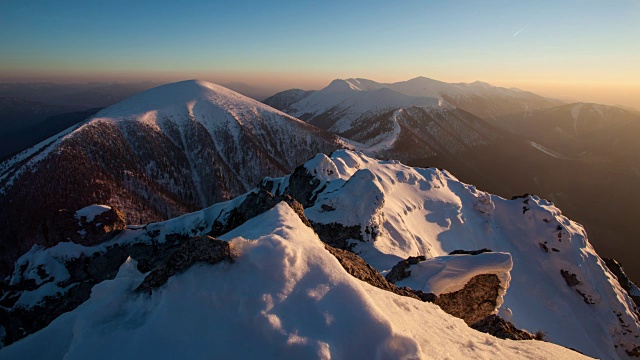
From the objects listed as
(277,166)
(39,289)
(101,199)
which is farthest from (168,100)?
(39,289)

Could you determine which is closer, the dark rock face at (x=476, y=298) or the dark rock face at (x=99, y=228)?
the dark rock face at (x=476, y=298)

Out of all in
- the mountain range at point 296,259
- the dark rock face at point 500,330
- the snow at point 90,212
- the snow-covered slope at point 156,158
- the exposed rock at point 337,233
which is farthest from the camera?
the snow-covered slope at point 156,158

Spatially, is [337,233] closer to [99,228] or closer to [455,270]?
[455,270]

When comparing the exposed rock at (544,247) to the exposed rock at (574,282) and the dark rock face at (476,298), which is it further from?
the dark rock face at (476,298)

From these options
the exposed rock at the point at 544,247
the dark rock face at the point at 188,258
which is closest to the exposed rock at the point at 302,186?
the dark rock face at the point at 188,258

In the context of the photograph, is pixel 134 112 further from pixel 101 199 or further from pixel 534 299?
pixel 534 299
